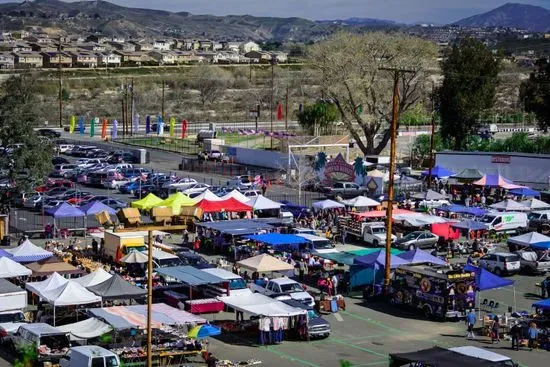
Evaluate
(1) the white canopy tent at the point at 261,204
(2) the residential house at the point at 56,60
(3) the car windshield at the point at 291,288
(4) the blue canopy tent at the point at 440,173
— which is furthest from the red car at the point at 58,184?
(2) the residential house at the point at 56,60

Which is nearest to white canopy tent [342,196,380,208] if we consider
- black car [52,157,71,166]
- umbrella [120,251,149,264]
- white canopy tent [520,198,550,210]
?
white canopy tent [520,198,550,210]

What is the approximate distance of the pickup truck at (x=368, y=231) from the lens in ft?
118

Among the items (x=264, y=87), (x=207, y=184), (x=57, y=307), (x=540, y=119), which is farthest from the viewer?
(x=264, y=87)

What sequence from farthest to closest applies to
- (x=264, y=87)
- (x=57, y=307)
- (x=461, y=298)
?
(x=264, y=87) < (x=461, y=298) < (x=57, y=307)

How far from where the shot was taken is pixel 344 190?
47.9 metres

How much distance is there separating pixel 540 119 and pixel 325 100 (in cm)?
1582

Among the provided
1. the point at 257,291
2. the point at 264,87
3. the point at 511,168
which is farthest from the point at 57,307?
the point at 264,87

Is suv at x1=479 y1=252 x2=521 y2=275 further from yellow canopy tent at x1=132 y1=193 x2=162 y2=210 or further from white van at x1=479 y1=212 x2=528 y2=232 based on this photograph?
yellow canopy tent at x1=132 y1=193 x2=162 y2=210

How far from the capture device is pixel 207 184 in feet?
164

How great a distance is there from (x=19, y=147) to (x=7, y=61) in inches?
4698

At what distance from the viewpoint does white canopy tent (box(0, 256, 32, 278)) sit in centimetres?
2709

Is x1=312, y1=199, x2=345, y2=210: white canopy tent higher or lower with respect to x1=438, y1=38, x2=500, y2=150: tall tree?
lower

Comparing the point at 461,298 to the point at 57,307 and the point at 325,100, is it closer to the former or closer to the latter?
the point at 57,307

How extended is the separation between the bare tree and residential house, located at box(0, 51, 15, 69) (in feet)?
94.6
